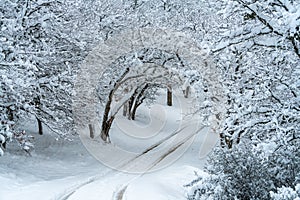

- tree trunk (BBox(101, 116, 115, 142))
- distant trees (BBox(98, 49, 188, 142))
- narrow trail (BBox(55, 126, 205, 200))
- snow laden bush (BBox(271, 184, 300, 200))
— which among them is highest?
distant trees (BBox(98, 49, 188, 142))

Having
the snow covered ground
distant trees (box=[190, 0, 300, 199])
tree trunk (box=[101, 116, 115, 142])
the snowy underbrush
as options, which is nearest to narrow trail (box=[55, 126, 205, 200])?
the snow covered ground

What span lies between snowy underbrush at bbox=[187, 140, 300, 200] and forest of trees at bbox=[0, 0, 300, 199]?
0.07 ft

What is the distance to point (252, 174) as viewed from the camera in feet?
25.1

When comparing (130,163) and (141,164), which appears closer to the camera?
(141,164)

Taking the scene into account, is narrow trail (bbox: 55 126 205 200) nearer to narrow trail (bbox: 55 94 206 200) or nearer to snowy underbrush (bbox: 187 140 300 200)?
narrow trail (bbox: 55 94 206 200)

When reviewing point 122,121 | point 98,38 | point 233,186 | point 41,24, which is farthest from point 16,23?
point 122,121

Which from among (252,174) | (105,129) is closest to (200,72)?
(105,129)

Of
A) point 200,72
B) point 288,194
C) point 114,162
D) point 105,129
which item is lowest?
point 114,162

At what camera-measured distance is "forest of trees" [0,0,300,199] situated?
7660 mm

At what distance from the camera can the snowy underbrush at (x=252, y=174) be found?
7391 millimetres

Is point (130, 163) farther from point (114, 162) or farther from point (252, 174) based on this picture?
point (252, 174)

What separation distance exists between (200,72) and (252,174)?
1229cm

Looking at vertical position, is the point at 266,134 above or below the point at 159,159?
above

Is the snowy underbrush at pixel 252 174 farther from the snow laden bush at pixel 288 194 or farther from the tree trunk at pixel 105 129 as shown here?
the tree trunk at pixel 105 129
